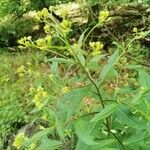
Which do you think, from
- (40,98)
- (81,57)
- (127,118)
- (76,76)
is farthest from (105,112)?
(76,76)

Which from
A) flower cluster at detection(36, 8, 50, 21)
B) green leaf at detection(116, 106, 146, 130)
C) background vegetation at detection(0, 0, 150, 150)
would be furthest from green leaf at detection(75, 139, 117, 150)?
flower cluster at detection(36, 8, 50, 21)

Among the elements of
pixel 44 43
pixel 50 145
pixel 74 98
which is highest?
pixel 44 43

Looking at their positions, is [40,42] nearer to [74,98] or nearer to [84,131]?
[74,98]

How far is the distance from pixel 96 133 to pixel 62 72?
15.0 feet

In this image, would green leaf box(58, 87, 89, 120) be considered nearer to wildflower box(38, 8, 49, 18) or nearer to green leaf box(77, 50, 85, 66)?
green leaf box(77, 50, 85, 66)

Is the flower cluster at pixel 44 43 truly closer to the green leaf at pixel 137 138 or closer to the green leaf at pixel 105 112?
the green leaf at pixel 105 112

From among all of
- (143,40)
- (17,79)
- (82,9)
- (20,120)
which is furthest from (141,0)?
(20,120)

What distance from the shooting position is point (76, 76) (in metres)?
2.59

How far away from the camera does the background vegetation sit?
2.04 m

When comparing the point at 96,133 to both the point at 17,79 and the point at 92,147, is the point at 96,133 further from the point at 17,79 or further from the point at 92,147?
the point at 17,79

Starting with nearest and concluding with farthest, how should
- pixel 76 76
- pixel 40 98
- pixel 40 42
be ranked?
pixel 40 42, pixel 40 98, pixel 76 76

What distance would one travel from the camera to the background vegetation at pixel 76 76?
2.04 metres

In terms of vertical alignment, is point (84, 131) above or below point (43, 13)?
below

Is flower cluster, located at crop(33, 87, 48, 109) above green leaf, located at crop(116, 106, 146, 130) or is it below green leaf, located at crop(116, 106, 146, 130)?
above
